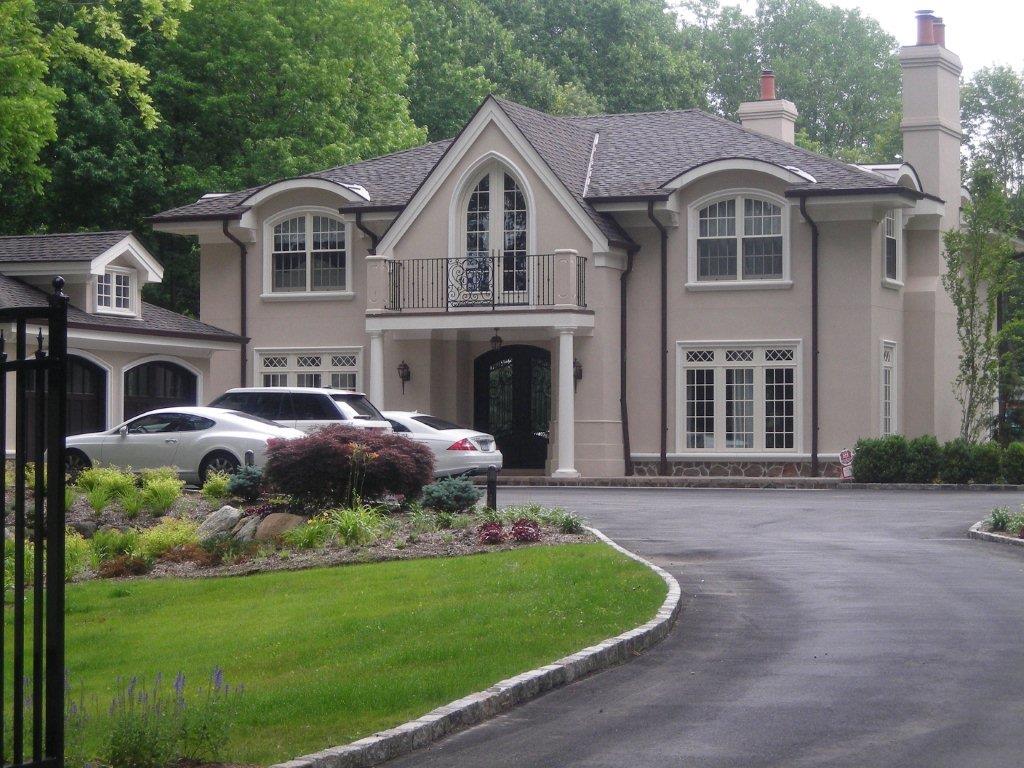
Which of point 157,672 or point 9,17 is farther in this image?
point 9,17

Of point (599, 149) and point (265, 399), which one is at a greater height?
point (599, 149)

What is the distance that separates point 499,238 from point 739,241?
5.07 metres

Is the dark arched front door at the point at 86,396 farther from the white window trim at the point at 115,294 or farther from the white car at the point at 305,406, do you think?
the white car at the point at 305,406

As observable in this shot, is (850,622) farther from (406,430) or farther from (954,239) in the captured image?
(954,239)

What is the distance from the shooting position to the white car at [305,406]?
2545 cm

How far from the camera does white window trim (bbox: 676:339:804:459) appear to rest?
31.6 metres

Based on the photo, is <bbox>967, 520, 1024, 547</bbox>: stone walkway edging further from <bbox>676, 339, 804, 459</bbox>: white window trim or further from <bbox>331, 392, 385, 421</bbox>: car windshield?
<bbox>676, 339, 804, 459</bbox>: white window trim

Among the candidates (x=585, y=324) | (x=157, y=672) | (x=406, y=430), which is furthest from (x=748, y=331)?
(x=157, y=672)

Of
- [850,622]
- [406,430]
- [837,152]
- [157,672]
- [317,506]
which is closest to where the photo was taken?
[157,672]

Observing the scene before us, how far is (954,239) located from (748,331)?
185 inches

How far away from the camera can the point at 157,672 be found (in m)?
10.5

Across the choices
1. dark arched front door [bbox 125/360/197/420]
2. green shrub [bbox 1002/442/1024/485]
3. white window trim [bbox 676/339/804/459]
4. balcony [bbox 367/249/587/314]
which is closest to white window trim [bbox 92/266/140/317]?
dark arched front door [bbox 125/360/197/420]

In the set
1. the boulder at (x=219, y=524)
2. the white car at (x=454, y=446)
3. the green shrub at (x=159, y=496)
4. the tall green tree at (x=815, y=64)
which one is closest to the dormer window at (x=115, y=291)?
the white car at (x=454, y=446)

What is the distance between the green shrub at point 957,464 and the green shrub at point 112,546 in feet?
54.4
